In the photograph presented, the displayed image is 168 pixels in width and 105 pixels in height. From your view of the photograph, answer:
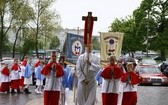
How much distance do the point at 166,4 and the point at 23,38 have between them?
68.9 feet

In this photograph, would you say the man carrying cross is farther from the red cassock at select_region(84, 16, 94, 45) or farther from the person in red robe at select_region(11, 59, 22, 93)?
the person in red robe at select_region(11, 59, 22, 93)

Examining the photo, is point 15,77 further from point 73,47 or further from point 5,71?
point 73,47

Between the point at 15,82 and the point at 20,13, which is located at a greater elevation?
the point at 20,13

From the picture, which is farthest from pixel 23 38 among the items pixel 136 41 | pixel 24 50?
pixel 136 41

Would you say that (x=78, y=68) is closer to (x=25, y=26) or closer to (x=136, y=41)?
(x=25, y=26)

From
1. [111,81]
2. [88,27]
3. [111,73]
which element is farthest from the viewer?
[111,81]

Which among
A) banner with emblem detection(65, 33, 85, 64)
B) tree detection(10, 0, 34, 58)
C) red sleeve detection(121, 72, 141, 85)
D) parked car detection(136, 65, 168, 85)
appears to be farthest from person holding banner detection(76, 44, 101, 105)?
tree detection(10, 0, 34, 58)

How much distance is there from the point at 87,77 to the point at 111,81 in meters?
1.22

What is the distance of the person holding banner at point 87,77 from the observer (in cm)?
1308

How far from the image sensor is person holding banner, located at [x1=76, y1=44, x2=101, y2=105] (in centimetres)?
1308

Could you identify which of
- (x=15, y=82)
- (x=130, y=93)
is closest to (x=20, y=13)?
(x=15, y=82)

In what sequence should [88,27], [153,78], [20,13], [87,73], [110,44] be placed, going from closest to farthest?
[88,27] < [87,73] < [110,44] < [153,78] < [20,13]

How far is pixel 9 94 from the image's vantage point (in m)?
22.4

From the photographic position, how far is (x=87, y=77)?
13.1m
